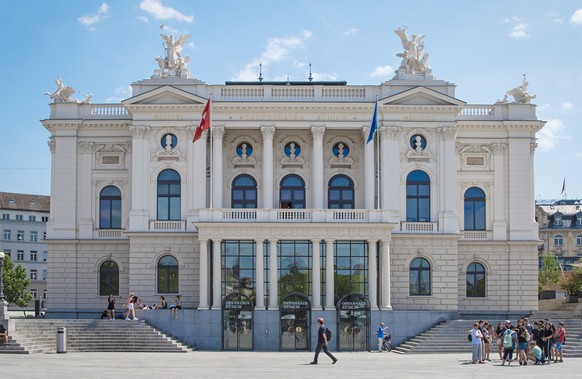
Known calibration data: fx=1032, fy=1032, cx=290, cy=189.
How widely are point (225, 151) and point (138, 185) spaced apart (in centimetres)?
656

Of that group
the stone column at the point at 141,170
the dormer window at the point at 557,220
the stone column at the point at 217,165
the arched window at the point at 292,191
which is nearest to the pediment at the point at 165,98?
the stone column at the point at 141,170

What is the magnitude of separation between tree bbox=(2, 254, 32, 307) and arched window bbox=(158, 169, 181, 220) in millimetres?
46863

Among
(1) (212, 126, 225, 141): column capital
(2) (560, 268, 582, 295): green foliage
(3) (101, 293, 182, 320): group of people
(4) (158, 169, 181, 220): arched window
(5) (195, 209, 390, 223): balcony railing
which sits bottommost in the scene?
(3) (101, 293, 182, 320): group of people

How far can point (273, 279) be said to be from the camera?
6397cm

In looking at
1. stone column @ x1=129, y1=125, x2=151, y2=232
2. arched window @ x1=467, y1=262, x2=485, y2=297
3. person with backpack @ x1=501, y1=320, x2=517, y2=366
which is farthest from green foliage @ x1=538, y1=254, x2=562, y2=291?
person with backpack @ x1=501, y1=320, x2=517, y2=366

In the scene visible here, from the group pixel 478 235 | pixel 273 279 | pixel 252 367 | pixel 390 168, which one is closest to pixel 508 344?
pixel 252 367

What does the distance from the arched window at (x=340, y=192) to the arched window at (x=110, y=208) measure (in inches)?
576

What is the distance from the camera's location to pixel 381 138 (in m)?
69.4

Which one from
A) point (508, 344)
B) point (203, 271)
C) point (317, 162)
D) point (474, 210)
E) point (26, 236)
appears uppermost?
point (317, 162)

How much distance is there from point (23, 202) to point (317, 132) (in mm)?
73894

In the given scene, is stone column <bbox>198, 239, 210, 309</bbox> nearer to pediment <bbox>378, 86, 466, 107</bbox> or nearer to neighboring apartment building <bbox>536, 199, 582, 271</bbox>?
pediment <bbox>378, 86, 466, 107</bbox>

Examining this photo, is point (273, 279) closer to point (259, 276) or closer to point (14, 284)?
point (259, 276)

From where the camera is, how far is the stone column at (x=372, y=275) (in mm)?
64188

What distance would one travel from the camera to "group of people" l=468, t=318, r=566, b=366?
47500mm
